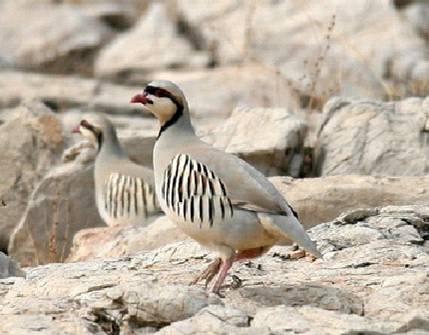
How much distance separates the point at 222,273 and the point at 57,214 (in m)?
5.07

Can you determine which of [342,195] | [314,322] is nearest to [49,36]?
[342,195]

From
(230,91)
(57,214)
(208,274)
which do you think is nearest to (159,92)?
(208,274)

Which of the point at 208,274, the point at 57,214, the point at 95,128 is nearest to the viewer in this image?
the point at 208,274

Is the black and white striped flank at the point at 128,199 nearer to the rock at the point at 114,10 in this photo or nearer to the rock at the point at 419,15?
the rock at the point at 419,15

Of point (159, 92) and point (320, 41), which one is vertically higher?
point (159, 92)

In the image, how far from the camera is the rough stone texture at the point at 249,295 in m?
5.70

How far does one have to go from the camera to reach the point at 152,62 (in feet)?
61.5

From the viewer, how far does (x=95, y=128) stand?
12727 millimetres

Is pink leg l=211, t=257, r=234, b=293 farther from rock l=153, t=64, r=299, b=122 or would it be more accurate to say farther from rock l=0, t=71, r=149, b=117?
rock l=0, t=71, r=149, b=117

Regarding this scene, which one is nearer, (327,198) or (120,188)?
(327,198)

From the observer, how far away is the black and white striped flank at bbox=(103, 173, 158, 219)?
11.8 meters

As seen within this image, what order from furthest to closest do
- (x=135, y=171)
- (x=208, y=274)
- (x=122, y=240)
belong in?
(x=135, y=171) → (x=122, y=240) → (x=208, y=274)

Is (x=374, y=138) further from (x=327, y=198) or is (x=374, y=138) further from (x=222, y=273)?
(x=222, y=273)

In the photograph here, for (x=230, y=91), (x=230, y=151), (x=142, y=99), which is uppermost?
(x=142, y=99)
